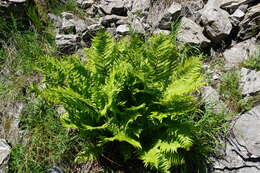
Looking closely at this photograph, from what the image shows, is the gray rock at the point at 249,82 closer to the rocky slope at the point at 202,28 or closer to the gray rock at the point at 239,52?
the rocky slope at the point at 202,28

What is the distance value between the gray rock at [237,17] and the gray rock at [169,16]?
76cm

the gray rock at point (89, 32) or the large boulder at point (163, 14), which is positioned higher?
the large boulder at point (163, 14)

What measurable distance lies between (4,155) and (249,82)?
2.98 metres

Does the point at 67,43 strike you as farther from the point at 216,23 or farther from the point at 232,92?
the point at 232,92

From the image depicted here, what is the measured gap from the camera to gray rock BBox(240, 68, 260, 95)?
135 inches

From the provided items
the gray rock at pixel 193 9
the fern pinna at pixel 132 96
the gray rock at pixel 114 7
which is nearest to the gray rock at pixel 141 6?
the gray rock at pixel 114 7

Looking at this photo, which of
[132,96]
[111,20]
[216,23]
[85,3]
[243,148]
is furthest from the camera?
[85,3]

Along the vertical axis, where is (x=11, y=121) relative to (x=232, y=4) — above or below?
below

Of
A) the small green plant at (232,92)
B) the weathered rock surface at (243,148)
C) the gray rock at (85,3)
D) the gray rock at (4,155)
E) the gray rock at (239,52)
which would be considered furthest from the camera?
the gray rock at (85,3)

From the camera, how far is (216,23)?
13.0 feet

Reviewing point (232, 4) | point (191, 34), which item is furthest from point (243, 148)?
point (232, 4)

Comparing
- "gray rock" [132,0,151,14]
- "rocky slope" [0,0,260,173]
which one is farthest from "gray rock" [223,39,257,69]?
"gray rock" [132,0,151,14]

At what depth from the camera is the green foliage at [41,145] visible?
3098 mm

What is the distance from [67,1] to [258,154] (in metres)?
3.65
